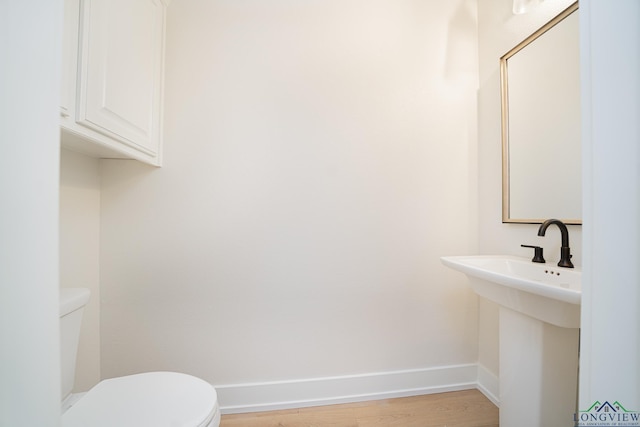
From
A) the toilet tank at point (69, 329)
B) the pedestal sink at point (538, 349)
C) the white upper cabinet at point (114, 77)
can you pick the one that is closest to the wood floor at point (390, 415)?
the pedestal sink at point (538, 349)

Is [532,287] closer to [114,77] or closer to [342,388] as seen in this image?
[342,388]

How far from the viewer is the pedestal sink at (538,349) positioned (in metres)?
0.78

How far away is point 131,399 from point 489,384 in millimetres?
1784

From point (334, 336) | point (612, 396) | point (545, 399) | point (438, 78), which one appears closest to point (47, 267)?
point (612, 396)

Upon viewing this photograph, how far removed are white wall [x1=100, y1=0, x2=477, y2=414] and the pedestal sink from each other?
0.51 m

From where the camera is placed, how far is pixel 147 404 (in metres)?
0.76

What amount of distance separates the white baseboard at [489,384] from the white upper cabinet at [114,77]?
2.24 metres

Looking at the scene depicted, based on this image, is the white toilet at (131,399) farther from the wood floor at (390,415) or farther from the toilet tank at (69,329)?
the wood floor at (390,415)

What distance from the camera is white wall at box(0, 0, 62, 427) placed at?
271 mm

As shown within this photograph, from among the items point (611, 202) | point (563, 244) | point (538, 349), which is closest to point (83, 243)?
point (611, 202)

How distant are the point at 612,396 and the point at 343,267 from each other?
1.08 metres

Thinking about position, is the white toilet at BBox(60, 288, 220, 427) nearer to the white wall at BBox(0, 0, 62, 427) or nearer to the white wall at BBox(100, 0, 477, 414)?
the white wall at BBox(100, 0, 477, 414)

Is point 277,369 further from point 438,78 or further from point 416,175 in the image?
point 438,78

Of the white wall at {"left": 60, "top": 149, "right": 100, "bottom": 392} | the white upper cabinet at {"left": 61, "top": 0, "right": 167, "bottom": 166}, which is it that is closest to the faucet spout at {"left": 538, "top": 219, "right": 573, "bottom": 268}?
the white upper cabinet at {"left": 61, "top": 0, "right": 167, "bottom": 166}
